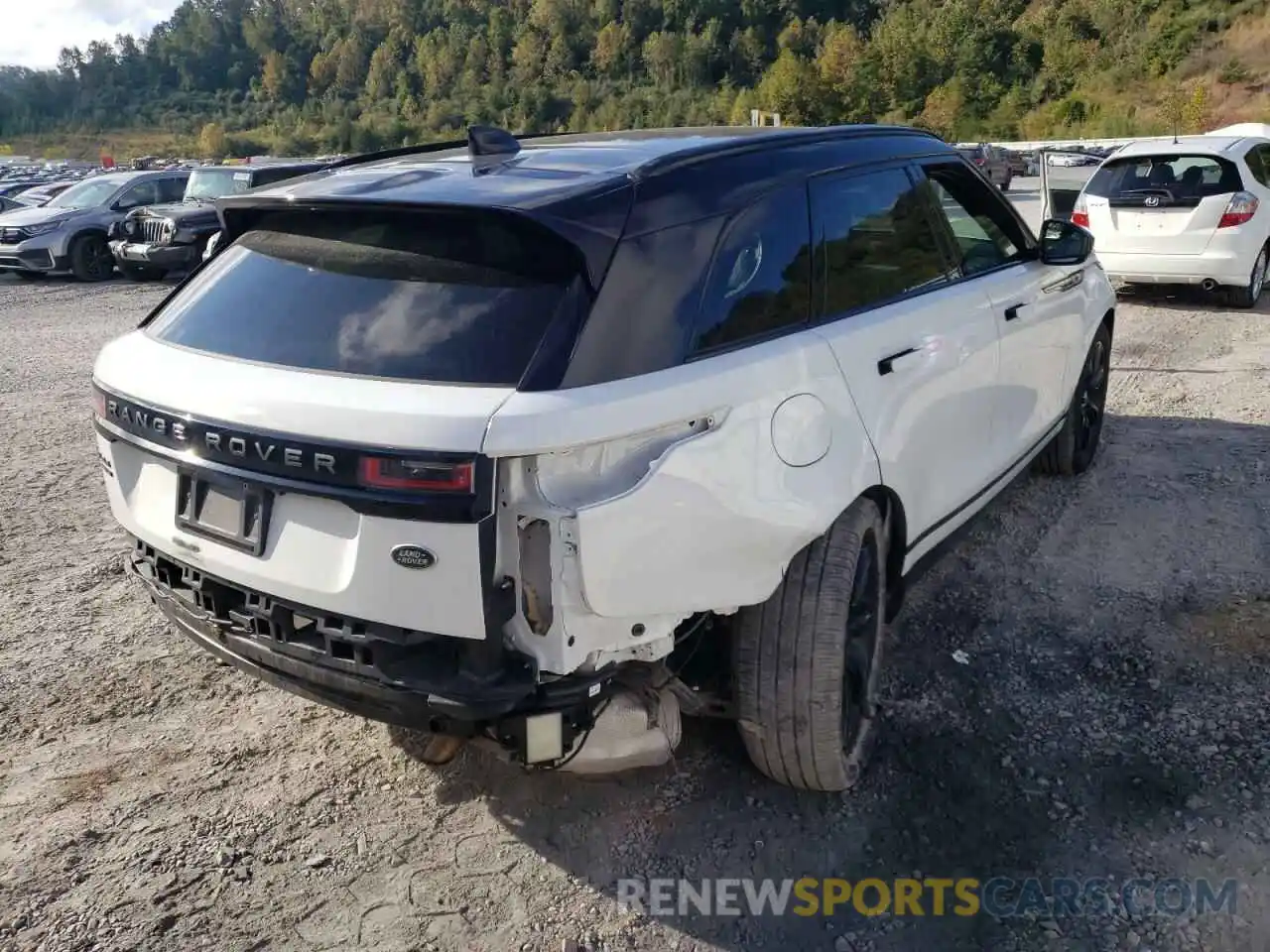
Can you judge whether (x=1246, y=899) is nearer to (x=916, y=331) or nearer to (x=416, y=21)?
(x=916, y=331)

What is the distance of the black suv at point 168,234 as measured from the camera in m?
14.7

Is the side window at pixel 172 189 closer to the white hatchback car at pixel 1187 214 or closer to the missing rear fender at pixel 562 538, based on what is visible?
the white hatchback car at pixel 1187 214

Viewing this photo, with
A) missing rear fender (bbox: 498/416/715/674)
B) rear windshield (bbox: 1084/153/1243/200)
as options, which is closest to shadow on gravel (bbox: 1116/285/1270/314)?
rear windshield (bbox: 1084/153/1243/200)

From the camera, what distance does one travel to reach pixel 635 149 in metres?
2.95

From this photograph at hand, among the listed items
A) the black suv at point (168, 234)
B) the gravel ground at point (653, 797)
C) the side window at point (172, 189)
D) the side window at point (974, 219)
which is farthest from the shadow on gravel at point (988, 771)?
the side window at point (172, 189)

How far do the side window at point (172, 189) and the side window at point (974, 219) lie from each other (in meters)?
15.7

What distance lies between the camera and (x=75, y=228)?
15.6 metres

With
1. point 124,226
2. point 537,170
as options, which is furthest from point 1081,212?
point 124,226

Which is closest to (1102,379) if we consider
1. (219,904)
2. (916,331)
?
(916,331)

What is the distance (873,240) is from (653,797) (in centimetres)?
183

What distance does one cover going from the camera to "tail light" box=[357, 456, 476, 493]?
2.12 metres

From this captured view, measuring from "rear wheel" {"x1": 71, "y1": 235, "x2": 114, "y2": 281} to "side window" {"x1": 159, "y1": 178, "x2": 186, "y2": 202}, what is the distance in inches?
54.4

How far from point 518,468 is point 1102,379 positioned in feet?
14.3

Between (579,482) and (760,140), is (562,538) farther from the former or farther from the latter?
(760,140)
